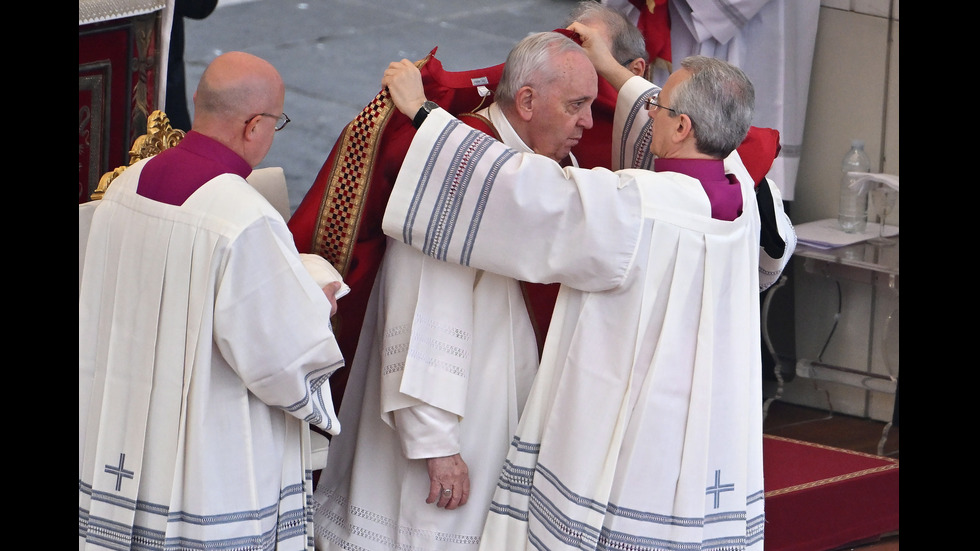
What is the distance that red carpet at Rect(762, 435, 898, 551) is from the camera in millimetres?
4043

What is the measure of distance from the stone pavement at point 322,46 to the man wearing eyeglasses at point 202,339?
2.17 metres

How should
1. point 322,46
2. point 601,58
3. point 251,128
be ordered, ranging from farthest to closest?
1. point 322,46
2. point 601,58
3. point 251,128

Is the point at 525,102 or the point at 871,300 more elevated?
the point at 871,300

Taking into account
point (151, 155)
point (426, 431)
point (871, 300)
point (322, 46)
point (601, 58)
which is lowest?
point (426, 431)

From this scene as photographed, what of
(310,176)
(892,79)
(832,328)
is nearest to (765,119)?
(892,79)

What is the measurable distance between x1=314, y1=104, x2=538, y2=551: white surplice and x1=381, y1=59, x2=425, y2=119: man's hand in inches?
9.8

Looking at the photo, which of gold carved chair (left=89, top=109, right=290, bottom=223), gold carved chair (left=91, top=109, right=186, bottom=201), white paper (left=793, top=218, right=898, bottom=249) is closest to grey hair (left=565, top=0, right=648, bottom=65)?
gold carved chair (left=89, top=109, right=290, bottom=223)

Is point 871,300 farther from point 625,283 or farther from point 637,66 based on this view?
point 625,283

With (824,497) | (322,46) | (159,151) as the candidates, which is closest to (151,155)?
(159,151)

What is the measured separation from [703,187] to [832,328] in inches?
113

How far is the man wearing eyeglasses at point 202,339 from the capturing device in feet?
8.98

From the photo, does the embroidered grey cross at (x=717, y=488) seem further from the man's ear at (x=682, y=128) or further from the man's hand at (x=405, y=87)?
the man's hand at (x=405, y=87)

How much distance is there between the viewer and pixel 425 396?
3076 mm

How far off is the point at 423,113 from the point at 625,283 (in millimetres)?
645
